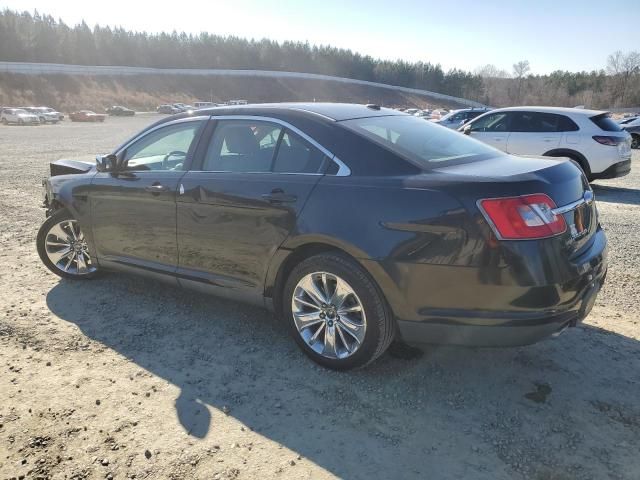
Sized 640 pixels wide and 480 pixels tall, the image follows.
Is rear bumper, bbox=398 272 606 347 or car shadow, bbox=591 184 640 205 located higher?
rear bumper, bbox=398 272 606 347

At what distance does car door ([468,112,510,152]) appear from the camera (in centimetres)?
1064

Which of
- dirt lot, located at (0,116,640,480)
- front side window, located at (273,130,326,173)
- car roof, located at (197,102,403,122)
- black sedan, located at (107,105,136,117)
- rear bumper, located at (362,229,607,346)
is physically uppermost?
car roof, located at (197,102,403,122)

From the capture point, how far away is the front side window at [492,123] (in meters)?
10.7

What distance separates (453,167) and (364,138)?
0.58m

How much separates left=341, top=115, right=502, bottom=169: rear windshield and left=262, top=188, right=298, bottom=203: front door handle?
0.59 m

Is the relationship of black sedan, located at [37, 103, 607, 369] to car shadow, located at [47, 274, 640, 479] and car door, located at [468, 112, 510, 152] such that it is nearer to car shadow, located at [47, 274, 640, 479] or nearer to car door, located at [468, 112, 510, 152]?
car shadow, located at [47, 274, 640, 479]

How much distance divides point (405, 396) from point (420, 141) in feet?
5.40

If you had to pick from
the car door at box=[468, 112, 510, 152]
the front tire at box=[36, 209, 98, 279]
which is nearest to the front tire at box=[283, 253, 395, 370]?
the front tire at box=[36, 209, 98, 279]

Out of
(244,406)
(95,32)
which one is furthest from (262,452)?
(95,32)

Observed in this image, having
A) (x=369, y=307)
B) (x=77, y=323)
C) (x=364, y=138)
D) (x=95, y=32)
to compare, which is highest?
(x=95, y=32)

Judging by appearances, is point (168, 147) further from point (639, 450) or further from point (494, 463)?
point (639, 450)

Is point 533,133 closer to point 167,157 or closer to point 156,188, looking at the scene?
point 167,157

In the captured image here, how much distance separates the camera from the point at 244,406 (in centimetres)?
300

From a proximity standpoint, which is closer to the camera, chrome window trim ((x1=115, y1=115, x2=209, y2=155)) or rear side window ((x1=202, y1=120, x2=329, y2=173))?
rear side window ((x1=202, y1=120, x2=329, y2=173))
